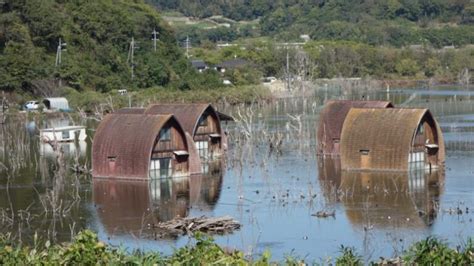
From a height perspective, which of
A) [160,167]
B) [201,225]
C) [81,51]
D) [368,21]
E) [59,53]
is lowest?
[201,225]

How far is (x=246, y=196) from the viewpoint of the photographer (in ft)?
116

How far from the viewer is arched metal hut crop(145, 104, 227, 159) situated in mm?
45094

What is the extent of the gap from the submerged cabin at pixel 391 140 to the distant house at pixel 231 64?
189ft

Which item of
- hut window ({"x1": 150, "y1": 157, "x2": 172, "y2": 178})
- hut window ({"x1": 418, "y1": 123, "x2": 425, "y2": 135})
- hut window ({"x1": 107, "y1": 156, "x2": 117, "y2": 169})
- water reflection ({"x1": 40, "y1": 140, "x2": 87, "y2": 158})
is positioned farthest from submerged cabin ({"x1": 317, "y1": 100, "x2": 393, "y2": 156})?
hut window ({"x1": 107, "y1": 156, "x2": 117, "y2": 169})

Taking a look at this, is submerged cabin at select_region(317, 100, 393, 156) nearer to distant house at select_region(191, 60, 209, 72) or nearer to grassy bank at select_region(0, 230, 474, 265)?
grassy bank at select_region(0, 230, 474, 265)

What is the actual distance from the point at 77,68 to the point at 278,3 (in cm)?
10587

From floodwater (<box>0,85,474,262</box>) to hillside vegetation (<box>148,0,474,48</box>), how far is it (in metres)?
91.9

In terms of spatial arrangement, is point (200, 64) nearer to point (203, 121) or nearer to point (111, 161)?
point (203, 121)

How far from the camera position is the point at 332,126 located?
46031 millimetres

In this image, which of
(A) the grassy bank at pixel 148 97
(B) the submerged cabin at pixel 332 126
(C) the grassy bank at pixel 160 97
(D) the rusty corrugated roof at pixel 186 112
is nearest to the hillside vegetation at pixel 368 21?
(C) the grassy bank at pixel 160 97

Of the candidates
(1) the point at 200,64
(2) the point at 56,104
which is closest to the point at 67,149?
(2) the point at 56,104

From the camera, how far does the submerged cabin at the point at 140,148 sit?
1515 inches

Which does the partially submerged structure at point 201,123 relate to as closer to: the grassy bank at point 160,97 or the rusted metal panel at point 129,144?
the rusted metal panel at point 129,144

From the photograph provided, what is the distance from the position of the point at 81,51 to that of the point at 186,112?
122ft
